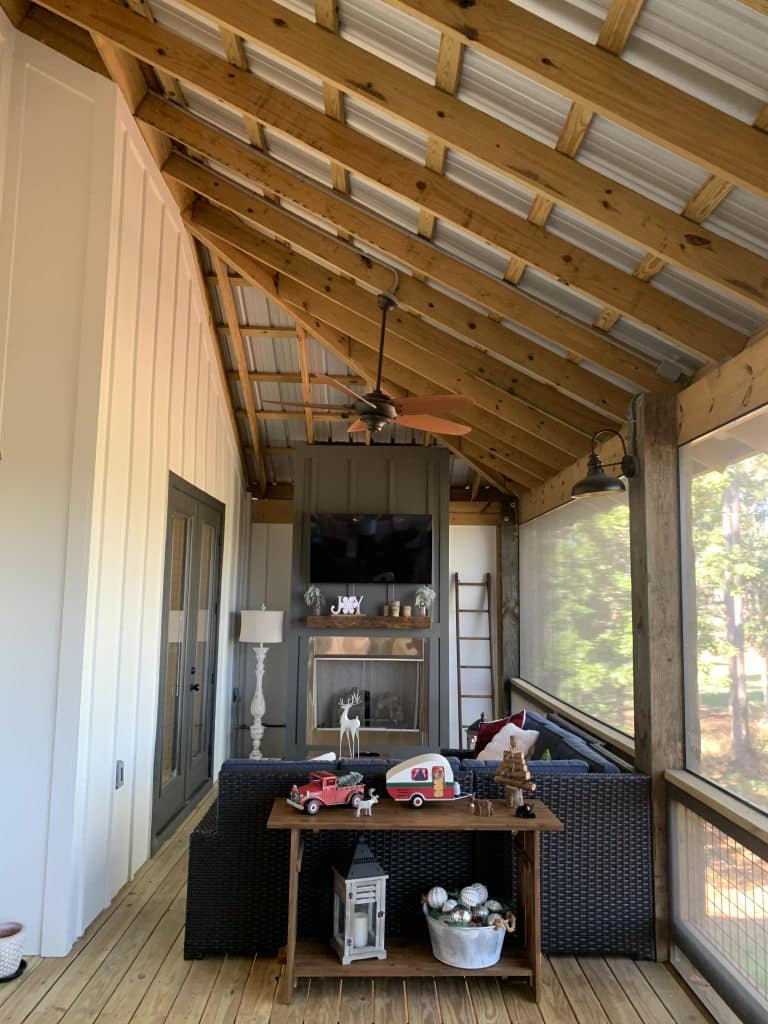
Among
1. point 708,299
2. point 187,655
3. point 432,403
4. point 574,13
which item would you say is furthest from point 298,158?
point 187,655

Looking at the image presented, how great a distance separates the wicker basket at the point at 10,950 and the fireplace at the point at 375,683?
4.20 m

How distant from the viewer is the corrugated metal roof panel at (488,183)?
3.28 meters

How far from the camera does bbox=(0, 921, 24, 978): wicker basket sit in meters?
3.25

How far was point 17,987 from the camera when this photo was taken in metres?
3.20

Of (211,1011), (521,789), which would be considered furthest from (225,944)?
(521,789)

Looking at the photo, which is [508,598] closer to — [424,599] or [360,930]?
[424,599]

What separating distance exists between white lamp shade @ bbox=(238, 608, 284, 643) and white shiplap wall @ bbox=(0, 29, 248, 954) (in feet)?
9.89

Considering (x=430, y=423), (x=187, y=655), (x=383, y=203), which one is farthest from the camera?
(x=187, y=655)

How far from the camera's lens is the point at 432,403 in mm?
4211

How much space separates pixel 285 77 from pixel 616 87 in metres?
1.73

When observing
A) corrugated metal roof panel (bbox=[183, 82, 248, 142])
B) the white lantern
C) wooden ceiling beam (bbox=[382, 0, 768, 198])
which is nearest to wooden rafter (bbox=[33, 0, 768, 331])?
corrugated metal roof panel (bbox=[183, 82, 248, 142])

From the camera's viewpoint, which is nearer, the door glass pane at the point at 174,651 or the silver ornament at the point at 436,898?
the silver ornament at the point at 436,898

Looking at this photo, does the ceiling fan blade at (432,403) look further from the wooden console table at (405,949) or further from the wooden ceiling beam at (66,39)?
the wooden ceiling beam at (66,39)

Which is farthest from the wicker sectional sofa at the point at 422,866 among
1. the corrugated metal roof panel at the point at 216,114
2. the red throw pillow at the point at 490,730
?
the corrugated metal roof panel at the point at 216,114
